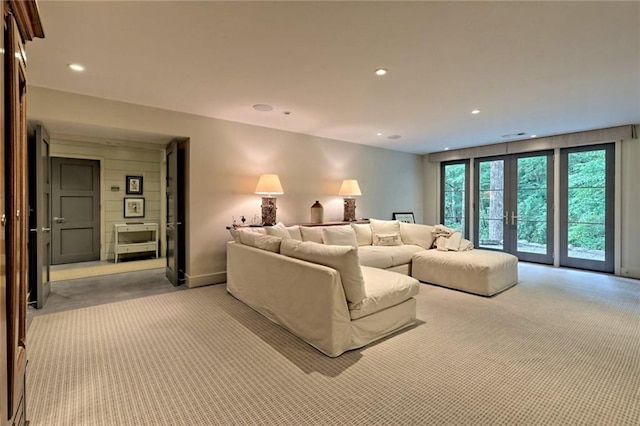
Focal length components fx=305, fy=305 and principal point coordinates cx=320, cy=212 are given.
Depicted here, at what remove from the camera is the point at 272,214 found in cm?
490

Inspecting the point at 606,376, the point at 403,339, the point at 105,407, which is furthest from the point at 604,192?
the point at 105,407

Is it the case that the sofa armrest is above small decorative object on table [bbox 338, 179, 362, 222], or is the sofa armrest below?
below

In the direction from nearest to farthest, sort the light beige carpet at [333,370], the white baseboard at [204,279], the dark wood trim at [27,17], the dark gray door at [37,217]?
the dark wood trim at [27,17]
the light beige carpet at [333,370]
the dark gray door at [37,217]
the white baseboard at [204,279]

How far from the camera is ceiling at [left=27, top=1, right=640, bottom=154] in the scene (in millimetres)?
2062

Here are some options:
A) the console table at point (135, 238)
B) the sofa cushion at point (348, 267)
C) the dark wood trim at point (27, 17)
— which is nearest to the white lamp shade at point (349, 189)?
the sofa cushion at point (348, 267)

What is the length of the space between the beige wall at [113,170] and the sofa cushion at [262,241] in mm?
3790

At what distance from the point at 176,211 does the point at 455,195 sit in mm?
6233

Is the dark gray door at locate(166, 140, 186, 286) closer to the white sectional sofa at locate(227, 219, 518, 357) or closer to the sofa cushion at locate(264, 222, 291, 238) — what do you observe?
the white sectional sofa at locate(227, 219, 518, 357)

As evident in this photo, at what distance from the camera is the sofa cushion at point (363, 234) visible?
5.32 meters

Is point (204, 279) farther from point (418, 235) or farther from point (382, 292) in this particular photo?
point (418, 235)

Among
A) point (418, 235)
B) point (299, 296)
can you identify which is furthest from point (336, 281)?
point (418, 235)

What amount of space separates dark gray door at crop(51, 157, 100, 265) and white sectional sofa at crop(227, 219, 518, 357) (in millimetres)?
4297

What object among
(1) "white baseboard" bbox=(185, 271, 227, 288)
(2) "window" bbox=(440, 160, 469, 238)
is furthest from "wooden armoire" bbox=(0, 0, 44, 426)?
(2) "window" bbox=(440, 160, 469, 238)

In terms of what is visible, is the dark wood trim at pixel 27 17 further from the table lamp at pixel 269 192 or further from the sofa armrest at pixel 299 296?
the table lamp at pixel 269 192
